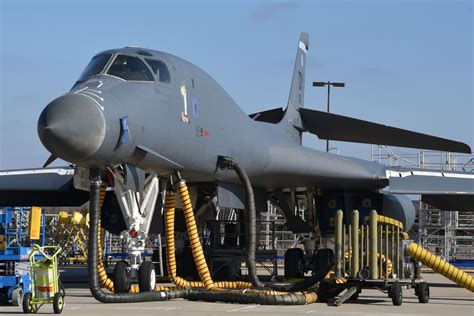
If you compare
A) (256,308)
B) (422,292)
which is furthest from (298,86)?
(256,308)

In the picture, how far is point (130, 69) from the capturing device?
15.0 metres

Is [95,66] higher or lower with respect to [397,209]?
higher

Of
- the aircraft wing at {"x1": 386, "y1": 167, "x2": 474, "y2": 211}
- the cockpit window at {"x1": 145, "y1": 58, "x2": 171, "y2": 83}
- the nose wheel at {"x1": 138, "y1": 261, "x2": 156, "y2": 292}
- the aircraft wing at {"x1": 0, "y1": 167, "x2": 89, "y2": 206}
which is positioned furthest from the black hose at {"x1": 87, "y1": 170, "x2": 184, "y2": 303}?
the aircraft wing at {"x1": 386, "y1": 167, "x2": 474, "y2": 211}

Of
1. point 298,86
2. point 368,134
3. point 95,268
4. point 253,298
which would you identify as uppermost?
point 298,86

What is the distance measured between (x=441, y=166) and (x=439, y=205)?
10.8 metres

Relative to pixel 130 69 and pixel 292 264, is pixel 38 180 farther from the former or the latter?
pixel 130 69

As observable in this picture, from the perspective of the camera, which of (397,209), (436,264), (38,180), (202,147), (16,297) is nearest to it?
(16,297)

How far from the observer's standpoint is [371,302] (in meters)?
15.1

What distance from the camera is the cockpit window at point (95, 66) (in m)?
14.9

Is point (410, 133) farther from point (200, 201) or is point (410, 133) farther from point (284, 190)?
point (200, 201)

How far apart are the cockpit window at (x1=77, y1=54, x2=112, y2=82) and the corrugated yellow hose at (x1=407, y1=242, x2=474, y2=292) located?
6.04m

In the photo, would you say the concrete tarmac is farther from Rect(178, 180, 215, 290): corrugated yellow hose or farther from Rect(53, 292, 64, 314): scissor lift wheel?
Rect(178, 180, 215, 290): corrugated yellow hose

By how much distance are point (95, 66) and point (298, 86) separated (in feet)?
37.9

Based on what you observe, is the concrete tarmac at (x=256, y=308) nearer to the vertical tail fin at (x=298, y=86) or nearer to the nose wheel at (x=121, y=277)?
the nose wheel at (x=121, y=277)
